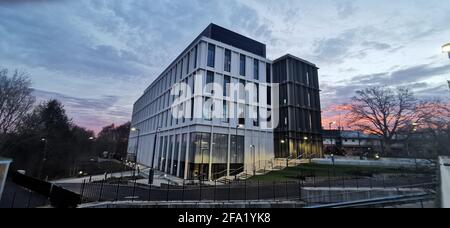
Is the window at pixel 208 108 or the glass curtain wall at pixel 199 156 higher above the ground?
the window at pixel 208 108

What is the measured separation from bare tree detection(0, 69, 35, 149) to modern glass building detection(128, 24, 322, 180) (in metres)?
15.0

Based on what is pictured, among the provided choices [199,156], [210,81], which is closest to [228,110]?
[210,81]

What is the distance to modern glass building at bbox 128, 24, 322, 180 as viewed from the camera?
→ 26.3 m

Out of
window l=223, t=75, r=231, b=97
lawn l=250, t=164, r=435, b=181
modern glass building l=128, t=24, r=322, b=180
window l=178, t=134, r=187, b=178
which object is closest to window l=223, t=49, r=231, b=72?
modern glass building l=128, t=24, r=322, b=180

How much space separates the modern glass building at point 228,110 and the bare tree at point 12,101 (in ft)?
49.1

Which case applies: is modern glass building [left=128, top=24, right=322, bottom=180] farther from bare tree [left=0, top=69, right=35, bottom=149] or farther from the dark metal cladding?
bare tree [left=0, top=69, right=35, bottom=149]

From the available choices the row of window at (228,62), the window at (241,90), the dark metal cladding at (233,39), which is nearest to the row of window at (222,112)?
the window at (241,90)

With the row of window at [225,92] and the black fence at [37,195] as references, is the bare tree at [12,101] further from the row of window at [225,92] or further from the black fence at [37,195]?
the row of window at [225,92]

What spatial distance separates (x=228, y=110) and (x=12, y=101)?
91.9ft

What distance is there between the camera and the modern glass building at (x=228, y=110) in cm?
2628

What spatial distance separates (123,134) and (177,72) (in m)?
85.1

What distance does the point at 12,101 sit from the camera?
24234mm

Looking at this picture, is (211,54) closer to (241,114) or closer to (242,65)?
(242,65)
